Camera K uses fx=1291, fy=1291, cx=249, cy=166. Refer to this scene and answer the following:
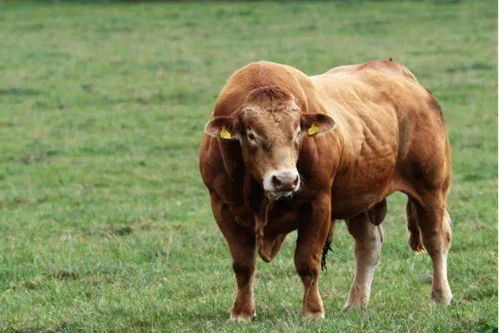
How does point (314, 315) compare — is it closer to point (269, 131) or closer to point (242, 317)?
point (242, 317)

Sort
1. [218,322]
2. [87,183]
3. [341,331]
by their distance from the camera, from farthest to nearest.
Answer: [87,183] < [218,322] < [341,331]

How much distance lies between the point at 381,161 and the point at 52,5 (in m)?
32.4

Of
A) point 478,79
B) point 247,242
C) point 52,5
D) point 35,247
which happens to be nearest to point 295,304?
point 247,242

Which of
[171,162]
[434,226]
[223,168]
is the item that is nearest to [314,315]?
[223,168]

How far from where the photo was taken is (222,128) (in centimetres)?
757

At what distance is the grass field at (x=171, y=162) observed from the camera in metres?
8.66

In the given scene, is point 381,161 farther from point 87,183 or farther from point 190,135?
point 190,135

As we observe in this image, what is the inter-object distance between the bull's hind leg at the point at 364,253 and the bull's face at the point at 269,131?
156 cm

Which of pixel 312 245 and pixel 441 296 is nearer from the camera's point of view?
pixel 312 245

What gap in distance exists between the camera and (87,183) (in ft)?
53.6

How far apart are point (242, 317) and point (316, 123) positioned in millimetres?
1323

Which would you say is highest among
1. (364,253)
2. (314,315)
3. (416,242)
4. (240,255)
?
(240,255)

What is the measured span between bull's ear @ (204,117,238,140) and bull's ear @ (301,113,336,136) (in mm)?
422

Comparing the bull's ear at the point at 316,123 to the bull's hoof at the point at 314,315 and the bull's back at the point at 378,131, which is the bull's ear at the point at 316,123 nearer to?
the bull's back at the point at 378,131
